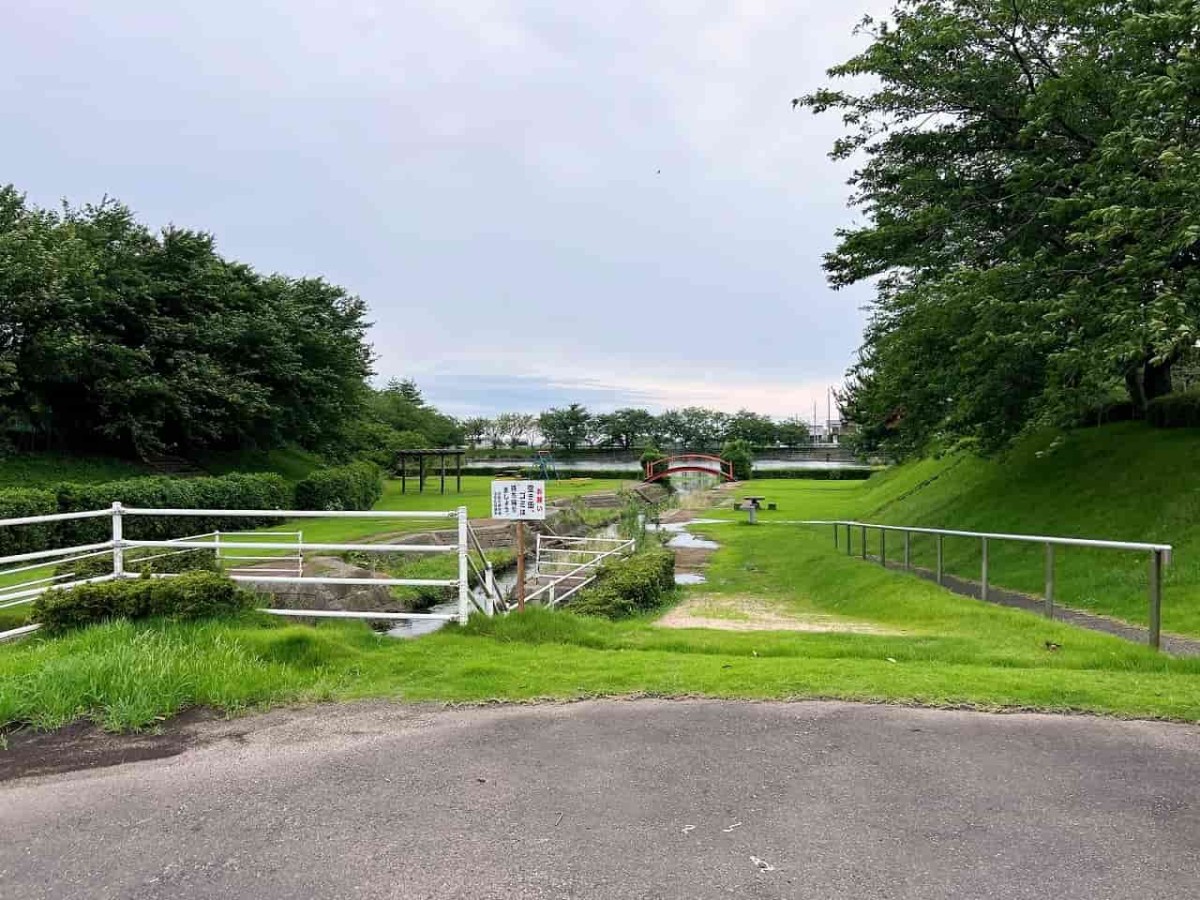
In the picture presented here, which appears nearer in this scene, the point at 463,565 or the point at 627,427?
the point at 463,565

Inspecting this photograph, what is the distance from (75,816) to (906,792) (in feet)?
10.4

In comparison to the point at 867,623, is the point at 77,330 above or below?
above

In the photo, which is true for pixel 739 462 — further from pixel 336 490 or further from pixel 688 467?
pixel 336 490

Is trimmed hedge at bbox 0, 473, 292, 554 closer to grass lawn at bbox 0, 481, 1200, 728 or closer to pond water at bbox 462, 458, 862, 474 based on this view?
grass lawn at bbox 0, 481, 1200, 728

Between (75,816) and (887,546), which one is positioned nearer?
(75,816)

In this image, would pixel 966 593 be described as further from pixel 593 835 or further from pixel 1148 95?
pixel 593 835

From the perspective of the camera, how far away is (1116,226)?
23.1ft

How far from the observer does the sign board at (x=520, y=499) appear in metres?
5.88

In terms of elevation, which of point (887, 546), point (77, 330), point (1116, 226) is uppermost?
point (77, 330)

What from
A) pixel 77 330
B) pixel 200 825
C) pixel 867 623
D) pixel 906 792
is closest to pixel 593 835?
pixel 906 792

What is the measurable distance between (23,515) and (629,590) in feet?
36.0

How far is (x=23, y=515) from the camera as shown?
42.0 feet

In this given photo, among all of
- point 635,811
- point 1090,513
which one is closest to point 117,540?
point 635,811

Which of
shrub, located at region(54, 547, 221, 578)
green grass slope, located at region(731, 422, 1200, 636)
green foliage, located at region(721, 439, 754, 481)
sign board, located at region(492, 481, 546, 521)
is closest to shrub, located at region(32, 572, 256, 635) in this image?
shrub, located at region(54, 547, 221, 578)
